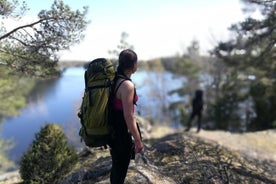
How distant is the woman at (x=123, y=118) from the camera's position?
405 centimetres

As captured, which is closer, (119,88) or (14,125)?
(119,88)

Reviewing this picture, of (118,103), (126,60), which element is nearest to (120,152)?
(118,103)

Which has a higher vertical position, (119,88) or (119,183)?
(119,88)

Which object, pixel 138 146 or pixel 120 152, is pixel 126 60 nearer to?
pixel 138 146

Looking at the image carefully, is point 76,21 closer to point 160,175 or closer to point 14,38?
point 14,38

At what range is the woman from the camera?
405 centimetres

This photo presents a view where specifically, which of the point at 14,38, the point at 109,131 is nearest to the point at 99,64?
the point at 109,131

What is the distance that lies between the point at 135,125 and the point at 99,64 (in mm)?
792

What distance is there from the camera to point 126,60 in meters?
4.19

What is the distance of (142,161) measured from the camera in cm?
676

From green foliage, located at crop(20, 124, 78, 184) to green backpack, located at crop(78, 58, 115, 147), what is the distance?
3.82 metres

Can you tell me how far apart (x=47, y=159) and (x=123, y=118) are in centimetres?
409

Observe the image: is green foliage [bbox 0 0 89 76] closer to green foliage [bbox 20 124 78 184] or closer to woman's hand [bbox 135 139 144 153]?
green foliage [bbox 20 124 78 184]

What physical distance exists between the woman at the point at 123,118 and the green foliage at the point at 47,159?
3.60m
